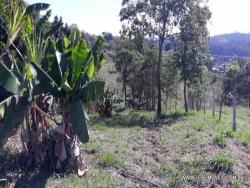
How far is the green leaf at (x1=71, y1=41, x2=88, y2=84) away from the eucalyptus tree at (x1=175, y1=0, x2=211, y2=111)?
454 inches

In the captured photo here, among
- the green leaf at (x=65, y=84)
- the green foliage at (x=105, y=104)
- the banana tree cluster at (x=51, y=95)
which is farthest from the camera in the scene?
the green foliage at (x=105, y=104)

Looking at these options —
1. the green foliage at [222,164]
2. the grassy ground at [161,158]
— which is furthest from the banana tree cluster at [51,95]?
the green foliage at [222,164]

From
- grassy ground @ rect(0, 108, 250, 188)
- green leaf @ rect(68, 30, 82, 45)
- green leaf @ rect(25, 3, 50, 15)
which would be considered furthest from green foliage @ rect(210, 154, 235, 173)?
green leaf @ rect(25, 3, 50, 15)

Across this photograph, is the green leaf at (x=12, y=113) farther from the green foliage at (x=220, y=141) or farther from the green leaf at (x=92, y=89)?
the green foliage at (x=220, y=141)

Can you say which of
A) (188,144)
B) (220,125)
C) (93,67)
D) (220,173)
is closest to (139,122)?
(220,125)

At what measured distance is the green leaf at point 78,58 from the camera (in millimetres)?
8031

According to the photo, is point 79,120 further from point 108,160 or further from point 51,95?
point 108,160

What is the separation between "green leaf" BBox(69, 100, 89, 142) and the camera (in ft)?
25.1

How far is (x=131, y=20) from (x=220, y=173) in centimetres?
1124

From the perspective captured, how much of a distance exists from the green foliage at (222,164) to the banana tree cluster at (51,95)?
2.84 m

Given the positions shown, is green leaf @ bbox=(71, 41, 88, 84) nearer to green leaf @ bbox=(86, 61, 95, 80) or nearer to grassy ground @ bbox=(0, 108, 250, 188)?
green leaf @ bbox=(86, 61, 95, 80)

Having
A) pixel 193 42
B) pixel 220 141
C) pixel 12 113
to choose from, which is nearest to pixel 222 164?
pixel 220 141

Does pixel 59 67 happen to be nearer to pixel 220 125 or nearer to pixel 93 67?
pixel 93 67

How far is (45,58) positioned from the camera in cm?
836
